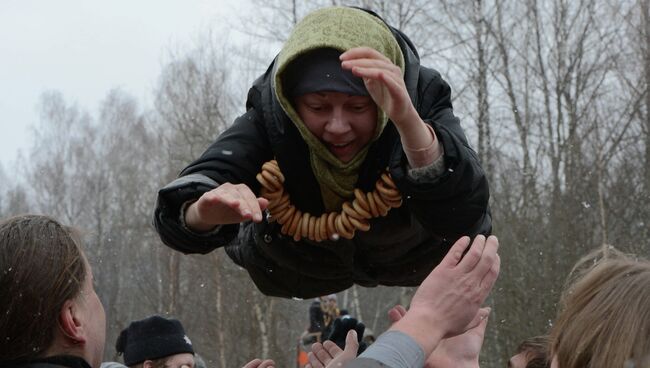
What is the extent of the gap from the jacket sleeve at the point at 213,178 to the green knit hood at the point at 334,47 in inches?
9.4

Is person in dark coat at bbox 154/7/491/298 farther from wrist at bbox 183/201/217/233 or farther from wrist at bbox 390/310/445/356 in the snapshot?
wrist at bbox 390/310/445/356

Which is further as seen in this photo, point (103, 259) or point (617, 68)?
point (103, 259)

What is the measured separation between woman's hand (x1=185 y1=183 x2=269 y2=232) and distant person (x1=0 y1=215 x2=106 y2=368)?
48 cm

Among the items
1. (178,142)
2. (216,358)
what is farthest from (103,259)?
(216,358)

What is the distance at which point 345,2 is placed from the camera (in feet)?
64.1

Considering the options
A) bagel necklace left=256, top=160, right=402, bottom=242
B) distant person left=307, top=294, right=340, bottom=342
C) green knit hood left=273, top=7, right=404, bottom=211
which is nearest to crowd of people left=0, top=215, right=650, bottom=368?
bagel necklace left=256, top=160, right=402, bottom=242

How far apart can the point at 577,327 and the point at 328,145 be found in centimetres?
150

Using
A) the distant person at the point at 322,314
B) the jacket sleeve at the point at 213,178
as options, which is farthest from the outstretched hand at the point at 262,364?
the distant person at the point at 322,314

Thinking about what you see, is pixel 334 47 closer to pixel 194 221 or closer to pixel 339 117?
pixel 339 117

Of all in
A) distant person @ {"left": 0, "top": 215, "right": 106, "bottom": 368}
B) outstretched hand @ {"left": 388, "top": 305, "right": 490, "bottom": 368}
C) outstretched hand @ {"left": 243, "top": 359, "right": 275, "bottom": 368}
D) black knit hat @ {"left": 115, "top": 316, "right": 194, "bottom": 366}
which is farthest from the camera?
black knit hat @ {"left": 115, "top": 316, "right": 194, "bottom": 366}

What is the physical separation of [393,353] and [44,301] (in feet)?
2.89

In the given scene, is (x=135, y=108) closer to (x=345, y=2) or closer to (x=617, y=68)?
(x=345, y=2)

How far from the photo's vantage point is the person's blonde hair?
6.42ft

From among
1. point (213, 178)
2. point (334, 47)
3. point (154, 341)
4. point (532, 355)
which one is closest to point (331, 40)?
point (334, 47)
